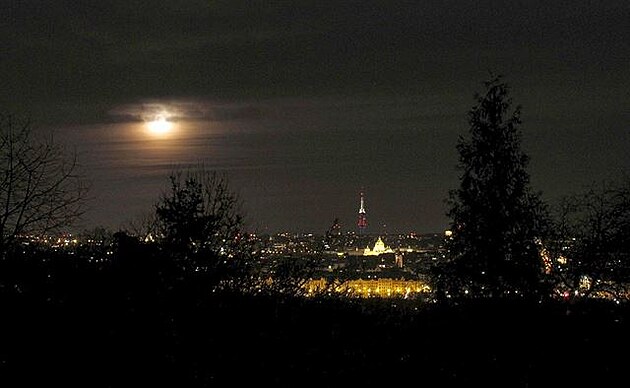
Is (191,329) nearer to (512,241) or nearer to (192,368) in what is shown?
(192,368)

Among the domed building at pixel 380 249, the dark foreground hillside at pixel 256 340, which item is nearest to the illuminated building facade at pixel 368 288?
the dark foreground hillside at pixel 256 340

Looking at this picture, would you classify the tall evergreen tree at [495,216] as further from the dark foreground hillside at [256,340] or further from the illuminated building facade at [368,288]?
the dark foreground hillside at [256,340]

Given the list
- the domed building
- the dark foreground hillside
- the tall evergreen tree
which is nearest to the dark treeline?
the dark foreground hillside

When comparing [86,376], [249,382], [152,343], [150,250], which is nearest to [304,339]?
[249,382]

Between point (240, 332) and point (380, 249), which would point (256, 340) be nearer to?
point (240, 332)

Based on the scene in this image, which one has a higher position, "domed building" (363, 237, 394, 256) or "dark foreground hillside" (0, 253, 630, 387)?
"domed building" (363, 237, 394, 256)

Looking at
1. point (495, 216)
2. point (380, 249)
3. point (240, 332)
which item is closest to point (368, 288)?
point (495, 216)

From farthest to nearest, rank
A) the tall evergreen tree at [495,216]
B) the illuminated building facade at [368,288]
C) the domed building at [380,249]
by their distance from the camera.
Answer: the domed building at [380,249]
the tall evergreen tree at [495,216]
the illuminated building facade at [368,288]

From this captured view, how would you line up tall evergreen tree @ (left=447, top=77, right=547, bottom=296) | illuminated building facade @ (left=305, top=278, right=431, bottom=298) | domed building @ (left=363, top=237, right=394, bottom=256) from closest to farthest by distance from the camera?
illuminated building facade @ (left=305, top=278, right=431, bottom=298), tall evergreen tree @ (left=447, top=77, right=547, bottom=296), domed building @ (left=363, top=237, right=394, bottom=256)

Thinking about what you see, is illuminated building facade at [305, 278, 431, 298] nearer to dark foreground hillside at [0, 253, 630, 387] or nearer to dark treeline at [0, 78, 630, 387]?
dark treeline at [0, 78, 630, 387]
